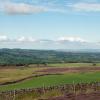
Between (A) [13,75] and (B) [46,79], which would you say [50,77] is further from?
(A) [13,75]

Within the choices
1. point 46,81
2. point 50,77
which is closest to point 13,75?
point 50,77

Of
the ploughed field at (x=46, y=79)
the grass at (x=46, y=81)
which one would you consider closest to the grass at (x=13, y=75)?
the ploughed field at (x=46, y=79)

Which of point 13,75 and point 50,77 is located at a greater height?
point 50,77

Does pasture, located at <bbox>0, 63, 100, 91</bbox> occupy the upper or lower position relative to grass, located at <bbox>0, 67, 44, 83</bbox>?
upper

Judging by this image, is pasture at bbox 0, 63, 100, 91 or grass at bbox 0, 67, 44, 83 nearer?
pasture at bbox 0, 63, 100, 91

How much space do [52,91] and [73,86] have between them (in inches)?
164

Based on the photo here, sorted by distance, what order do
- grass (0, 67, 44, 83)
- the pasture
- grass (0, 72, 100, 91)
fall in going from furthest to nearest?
grass (0, 67, 44, 83) < the pasture < grass (0, 72, 100, 91)

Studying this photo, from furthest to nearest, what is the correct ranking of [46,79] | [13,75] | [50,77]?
[13,75], [50,77], [46,79]

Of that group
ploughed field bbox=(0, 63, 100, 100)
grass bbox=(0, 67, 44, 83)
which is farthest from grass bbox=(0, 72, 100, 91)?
grass bbox=(0, 67, 44, 83)

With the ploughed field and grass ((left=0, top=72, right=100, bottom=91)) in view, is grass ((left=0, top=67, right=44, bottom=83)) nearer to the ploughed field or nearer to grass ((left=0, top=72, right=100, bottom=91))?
the ploughed field

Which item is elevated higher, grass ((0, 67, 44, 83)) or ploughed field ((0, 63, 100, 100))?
ploughed field ((0, 63, 100, 100))

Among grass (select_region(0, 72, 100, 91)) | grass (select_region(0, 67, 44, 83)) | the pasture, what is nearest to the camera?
grass (select_region(0, 72, 100, 91))

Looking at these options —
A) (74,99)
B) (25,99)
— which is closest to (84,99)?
(74,99)

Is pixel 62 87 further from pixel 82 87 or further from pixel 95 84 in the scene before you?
pixel 95 84
